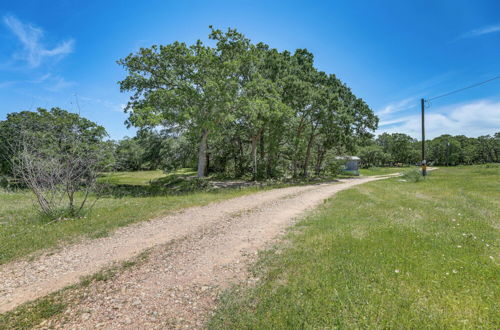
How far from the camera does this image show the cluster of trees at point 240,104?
50.7 ft

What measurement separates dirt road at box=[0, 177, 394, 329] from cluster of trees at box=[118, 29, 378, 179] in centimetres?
903

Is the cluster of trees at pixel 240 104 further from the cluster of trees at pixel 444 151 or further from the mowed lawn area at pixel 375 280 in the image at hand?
the cluster of trees at pixel 444 151

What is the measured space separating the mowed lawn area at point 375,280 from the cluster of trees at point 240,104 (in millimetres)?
11863

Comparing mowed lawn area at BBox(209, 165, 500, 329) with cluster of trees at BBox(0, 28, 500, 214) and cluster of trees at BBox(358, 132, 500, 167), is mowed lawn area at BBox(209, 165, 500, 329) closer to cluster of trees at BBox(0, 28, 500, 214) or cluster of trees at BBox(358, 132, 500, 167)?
cluster of trees at BBox(0, 28, 500, 214)

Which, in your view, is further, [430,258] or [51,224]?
[51,224]

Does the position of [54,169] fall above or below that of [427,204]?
above

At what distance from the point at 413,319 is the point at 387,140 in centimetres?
10038

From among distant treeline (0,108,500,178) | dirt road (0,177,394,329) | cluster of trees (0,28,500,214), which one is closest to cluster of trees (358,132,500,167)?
distant treeline (0,108,500,178)

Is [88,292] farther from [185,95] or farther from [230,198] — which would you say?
[185,95]

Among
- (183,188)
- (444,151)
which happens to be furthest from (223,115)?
(444,151)

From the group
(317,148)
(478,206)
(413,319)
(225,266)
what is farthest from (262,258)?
(317,148)

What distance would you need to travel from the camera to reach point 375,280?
11.8ft

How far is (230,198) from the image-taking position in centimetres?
1244

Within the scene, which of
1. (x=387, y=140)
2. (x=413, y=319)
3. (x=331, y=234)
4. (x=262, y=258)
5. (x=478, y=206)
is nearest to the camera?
(x=413, y=319)
